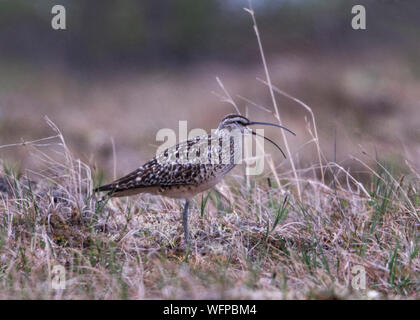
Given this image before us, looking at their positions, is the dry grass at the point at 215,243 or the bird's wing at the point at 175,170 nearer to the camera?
the dry grass at the point at 215,243

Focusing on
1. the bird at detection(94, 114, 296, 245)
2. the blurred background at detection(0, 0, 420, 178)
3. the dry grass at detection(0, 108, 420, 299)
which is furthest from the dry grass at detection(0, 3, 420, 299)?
the blurred background at detection(0, 0, 420, 178)

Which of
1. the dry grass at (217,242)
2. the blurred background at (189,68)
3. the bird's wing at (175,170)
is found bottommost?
the dry grass at (217,242)

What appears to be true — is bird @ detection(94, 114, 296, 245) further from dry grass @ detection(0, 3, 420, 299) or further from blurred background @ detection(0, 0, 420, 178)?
blurred background @ detection(0, 0, 420, 178)

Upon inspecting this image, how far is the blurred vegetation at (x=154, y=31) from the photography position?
832 inches

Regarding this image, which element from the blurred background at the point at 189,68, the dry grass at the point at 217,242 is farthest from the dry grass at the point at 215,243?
the blurred background at the point at 189,68

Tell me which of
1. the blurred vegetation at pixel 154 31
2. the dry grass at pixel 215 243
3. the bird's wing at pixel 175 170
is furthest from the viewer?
the blurred vegetation at pixel 154 31

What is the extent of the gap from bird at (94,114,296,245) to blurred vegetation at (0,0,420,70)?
14.6 meters

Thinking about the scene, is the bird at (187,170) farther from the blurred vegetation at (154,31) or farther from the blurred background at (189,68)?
the blurred vegetation at (154,31)

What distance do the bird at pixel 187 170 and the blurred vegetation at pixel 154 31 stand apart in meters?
14.6

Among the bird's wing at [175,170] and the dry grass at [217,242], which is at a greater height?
the bird's wing at [175,170]

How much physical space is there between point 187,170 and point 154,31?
1679 cm

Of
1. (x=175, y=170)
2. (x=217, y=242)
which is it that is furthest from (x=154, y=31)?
(x=217, y=242)
